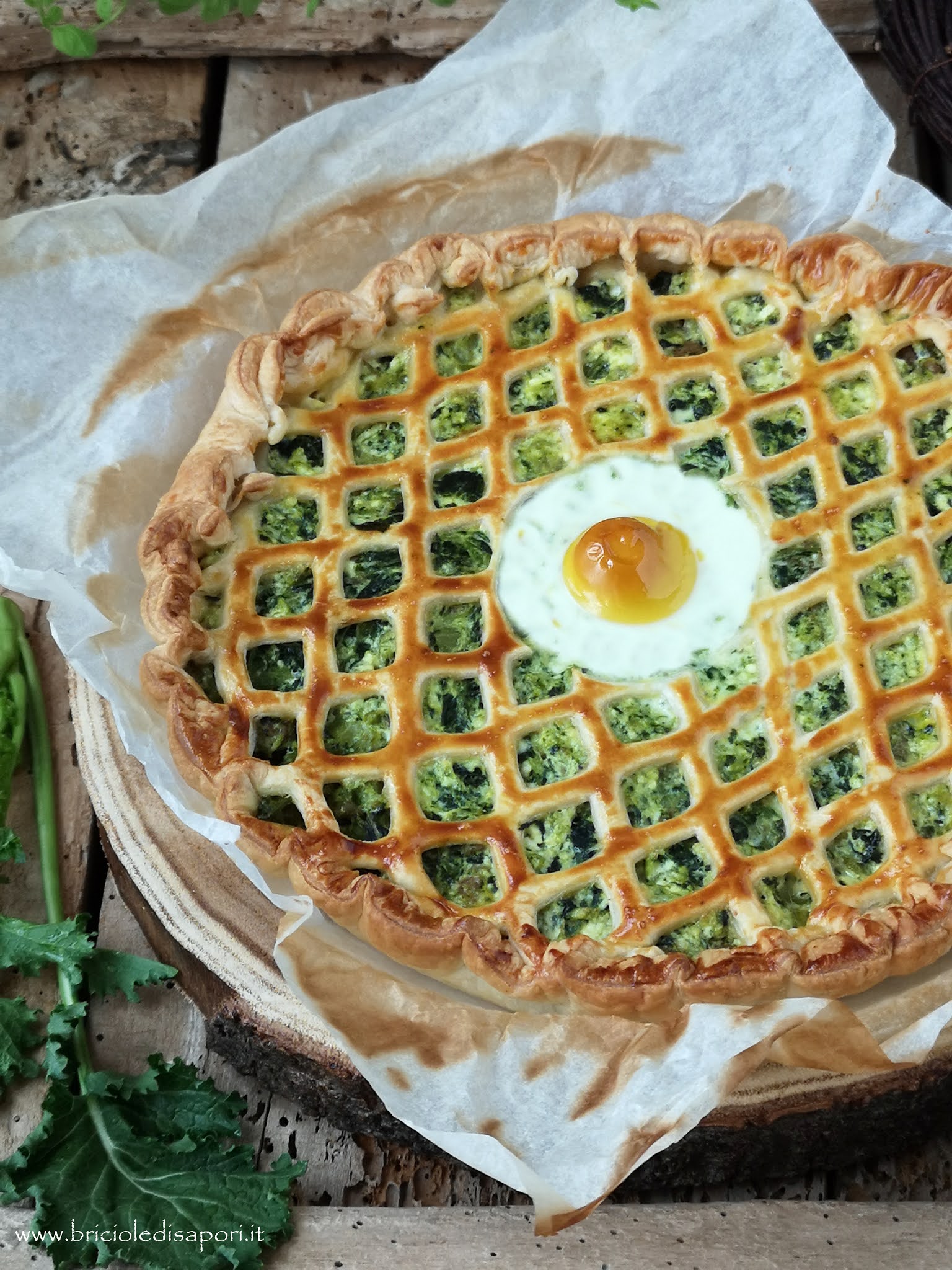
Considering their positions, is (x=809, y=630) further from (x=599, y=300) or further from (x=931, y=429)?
(x=599, y=300)

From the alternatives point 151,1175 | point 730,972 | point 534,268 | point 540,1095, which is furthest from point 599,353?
point 151,1175

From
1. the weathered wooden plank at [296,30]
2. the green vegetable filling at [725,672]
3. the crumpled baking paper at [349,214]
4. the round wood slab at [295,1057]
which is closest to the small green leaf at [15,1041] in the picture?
the round wood slab at [295,1057]

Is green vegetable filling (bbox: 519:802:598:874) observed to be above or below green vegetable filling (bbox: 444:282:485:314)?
below

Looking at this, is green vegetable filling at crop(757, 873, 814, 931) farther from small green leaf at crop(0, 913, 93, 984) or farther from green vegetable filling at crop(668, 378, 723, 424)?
small green leaf at crop(0, 913, 93, 984)

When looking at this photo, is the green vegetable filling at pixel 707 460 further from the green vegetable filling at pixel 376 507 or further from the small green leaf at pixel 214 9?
the small green leaf at pixel 214 9

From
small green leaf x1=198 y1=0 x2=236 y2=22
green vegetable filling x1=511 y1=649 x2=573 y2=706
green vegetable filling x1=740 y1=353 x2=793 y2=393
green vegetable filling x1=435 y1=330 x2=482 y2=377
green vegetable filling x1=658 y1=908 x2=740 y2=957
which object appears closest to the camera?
green vegetable filling x1=658 y1=908 x2=740 y2=957

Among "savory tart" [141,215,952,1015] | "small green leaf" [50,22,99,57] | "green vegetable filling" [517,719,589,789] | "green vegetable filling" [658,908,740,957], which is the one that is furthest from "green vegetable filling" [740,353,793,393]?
"small green leaf" [50,22,99,57]
